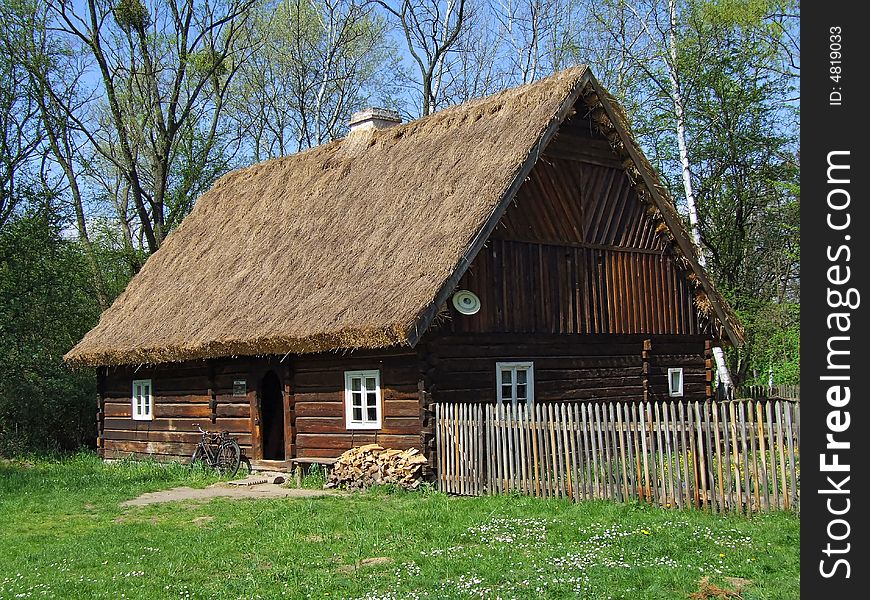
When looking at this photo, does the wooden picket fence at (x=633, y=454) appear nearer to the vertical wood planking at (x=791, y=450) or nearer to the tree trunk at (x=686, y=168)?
the vertical wood planking at (x=791, y=450)

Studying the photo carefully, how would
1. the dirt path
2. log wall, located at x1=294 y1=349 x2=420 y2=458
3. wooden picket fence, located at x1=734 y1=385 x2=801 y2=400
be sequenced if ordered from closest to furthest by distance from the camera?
the dirt path < log wall, located at x1=294 y1=349 x2=420 y2=458 < wooden picket fence, located at x1=734 y1=385 x2=801 y2=400

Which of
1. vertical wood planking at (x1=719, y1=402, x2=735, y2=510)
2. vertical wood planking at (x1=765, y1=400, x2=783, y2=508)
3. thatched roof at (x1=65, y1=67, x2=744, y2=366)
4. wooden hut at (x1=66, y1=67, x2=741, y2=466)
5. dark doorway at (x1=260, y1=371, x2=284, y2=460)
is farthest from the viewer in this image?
dark doorway at (x1=260, y1=371, x2=284, y2=460)

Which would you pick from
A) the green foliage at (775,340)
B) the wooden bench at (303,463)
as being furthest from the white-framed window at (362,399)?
the green foliage at (775,340)

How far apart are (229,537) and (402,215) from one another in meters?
7.97

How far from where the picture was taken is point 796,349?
100 feet

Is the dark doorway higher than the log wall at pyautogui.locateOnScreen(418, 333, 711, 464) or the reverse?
the reverse

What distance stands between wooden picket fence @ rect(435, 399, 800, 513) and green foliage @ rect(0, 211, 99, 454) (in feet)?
46.3

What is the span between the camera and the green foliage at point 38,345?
25703mm

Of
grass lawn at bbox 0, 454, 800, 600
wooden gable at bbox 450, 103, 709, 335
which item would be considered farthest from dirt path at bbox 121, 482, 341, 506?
wooden gable at bbox 450, 103, 709, 335

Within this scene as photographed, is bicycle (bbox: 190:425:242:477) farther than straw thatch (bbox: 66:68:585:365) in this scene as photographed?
Yes

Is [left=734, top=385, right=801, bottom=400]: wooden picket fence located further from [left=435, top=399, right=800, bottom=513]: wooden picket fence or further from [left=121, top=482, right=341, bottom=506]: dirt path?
[left=121, top=482, right=341, bottom=506]: dirt path

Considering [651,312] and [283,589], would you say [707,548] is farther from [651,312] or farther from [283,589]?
[651,312]

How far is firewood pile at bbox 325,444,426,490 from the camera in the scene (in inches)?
630
